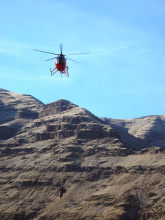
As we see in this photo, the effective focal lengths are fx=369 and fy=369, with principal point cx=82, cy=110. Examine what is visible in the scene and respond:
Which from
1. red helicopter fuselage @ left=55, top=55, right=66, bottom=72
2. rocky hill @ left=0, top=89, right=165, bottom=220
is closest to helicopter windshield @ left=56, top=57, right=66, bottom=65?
red helicopter fuselage @ left=55, top=55, right=66, bottom=72

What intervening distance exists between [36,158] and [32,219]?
36.8 m

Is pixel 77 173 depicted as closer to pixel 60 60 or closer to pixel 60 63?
pixel 60 63

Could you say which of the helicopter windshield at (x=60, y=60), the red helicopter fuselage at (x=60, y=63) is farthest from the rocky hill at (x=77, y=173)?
the helicopter windshield at (x=60, y=60)

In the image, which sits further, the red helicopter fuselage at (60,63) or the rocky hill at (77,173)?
Answer: the rocky hill at (77,173)

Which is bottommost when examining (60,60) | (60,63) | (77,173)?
(77,173)

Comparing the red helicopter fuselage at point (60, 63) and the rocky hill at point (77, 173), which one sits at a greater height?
the red helicopter fuselage at point (60, 63)

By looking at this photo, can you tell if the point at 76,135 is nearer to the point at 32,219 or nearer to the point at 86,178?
the point at 86,178

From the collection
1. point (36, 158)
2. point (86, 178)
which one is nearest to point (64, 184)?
point (86, 178)

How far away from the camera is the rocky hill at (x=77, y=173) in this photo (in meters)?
94.8

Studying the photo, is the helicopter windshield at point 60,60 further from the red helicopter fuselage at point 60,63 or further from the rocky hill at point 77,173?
the rocky hill at point 77,173

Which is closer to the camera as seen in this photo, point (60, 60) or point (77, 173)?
point (60, 60)

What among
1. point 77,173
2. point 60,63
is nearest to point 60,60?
point 60,63

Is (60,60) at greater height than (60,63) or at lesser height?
greater

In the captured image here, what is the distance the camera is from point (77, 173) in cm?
11750
